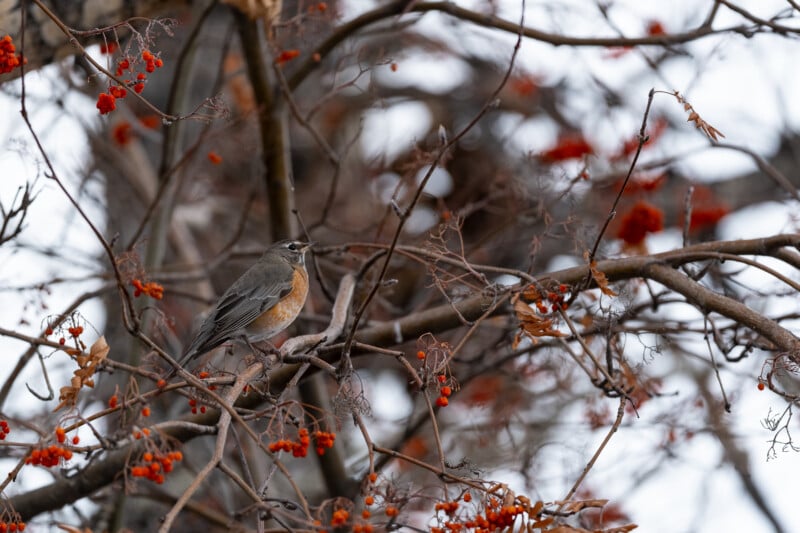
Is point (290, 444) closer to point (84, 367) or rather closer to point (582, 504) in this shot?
point (84, 367)

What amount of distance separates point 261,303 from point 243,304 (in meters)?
0.12

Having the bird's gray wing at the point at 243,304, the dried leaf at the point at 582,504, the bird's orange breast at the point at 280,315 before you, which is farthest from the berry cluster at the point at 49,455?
the bird's orange breast at the point at 280,315

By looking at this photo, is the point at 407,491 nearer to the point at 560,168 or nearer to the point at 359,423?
the point at 359,423

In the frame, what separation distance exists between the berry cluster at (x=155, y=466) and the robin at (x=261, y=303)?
1.77 metres

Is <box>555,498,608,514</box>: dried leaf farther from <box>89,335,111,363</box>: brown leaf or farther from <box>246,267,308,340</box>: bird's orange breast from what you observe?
<box>246,267,308,340</box>: bird's orange breast

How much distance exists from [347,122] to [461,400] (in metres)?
3.38

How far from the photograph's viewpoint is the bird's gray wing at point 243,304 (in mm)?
4543

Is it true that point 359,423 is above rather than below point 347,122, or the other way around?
below

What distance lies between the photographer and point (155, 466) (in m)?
2.61

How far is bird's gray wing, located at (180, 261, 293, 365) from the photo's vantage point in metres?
4.54

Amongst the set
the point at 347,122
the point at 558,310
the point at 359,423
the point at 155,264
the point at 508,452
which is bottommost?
the point at 359,423

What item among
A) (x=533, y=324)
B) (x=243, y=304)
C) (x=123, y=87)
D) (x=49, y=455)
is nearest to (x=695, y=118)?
(x=533, y=324)

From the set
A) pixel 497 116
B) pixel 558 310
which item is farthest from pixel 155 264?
pixel 497 116

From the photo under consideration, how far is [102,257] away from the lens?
664 centimetres
